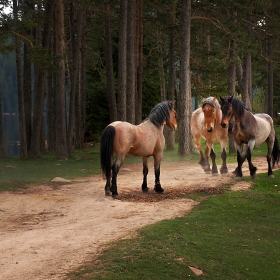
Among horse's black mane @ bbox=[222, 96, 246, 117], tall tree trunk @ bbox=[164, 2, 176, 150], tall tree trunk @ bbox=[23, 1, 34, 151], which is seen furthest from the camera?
tall tree trunk @ bbox=[164, 2, 176, 150]

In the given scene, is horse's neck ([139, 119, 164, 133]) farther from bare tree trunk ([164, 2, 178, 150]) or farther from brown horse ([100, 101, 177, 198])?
bare tree trunk ([164, 2, 178, 150])

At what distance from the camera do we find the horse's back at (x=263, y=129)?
54.4 ft

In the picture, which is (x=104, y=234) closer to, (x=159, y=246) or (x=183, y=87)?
(x=159, y=246)

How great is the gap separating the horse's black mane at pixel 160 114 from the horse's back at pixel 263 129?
346 centimetres

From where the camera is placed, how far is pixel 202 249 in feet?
29.3

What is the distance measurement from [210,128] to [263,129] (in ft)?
6.18

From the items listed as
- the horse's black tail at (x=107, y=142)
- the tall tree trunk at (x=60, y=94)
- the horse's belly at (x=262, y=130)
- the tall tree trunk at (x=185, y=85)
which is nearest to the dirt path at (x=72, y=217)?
the horse's black tail at (x=107, y=142)

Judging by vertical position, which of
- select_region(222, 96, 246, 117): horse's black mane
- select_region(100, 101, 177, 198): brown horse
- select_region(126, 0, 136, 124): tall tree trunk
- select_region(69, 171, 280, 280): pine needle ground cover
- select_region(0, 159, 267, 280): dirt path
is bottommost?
select_region(69, 171, 280, 280): pine needle ground cover

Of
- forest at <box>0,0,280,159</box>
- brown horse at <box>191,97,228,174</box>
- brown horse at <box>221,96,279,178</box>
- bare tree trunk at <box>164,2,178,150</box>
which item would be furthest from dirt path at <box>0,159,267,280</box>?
bare tree trunk at <box>164,2,178,150</box>

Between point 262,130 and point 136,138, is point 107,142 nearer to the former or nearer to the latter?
point 136,138

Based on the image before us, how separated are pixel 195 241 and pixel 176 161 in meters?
15.2

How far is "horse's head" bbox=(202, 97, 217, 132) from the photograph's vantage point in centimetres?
1623

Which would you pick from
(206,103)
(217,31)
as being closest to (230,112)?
(206,103)

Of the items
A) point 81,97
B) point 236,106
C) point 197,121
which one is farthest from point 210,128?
point 81,97
